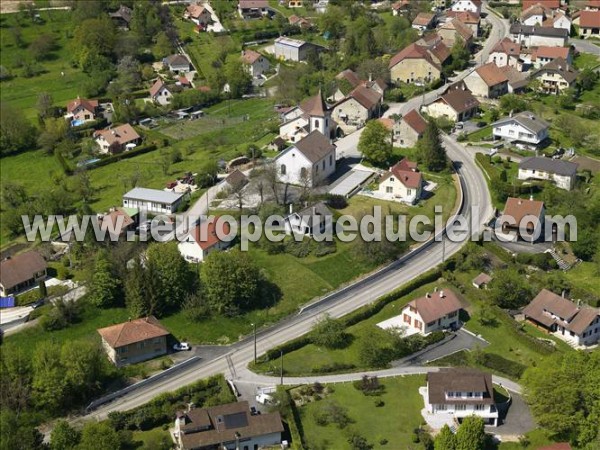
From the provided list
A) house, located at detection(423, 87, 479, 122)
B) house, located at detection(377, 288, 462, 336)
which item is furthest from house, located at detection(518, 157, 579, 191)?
house, located at detection(377, 288, 462, 336)

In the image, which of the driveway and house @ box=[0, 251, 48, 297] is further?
house @ box=[0, 251, 48, 297]

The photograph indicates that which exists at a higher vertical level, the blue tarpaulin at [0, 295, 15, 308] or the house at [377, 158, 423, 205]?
the house at [377, 158, 423, 205]

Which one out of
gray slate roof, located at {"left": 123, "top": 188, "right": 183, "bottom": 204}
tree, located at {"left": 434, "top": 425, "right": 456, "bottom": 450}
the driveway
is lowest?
the driveway

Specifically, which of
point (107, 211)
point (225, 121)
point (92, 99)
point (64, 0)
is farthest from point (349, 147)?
point (64, 0)

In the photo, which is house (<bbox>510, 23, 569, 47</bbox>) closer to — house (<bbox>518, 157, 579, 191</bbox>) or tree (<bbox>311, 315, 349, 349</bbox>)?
house (<bbox>518, 157, 579, 191</bbox>)

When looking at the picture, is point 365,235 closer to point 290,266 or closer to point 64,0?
point 290,266

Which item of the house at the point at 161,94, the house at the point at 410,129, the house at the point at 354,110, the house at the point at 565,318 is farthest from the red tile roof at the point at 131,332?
the house at the point at 161,94

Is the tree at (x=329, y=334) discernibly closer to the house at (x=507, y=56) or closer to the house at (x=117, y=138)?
the house at (x=117, y=138)

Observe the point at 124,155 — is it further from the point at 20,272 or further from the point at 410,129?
the point at 410,129

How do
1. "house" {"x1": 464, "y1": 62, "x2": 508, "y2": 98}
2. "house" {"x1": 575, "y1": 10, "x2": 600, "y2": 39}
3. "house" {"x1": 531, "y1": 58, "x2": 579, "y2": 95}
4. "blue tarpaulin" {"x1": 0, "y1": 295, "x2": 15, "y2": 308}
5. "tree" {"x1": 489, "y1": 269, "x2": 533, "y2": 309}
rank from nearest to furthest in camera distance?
"tree" {"x1": 489, "y1": 269, "x2": 533, "y2": 309}, "blue tarpaulin" {"x1": 0, "y1": 295, "x2": 15, "y2": 308}, "house" {"x1": 464, "y1": 62, "x2": 508, "y2": 98}, "house" {"x1": 531, "y1": 58, "x2": 579, "y2": 95}, "house" {"x1": 575, "y1": 10, "x2": 600, "y2": 39}
